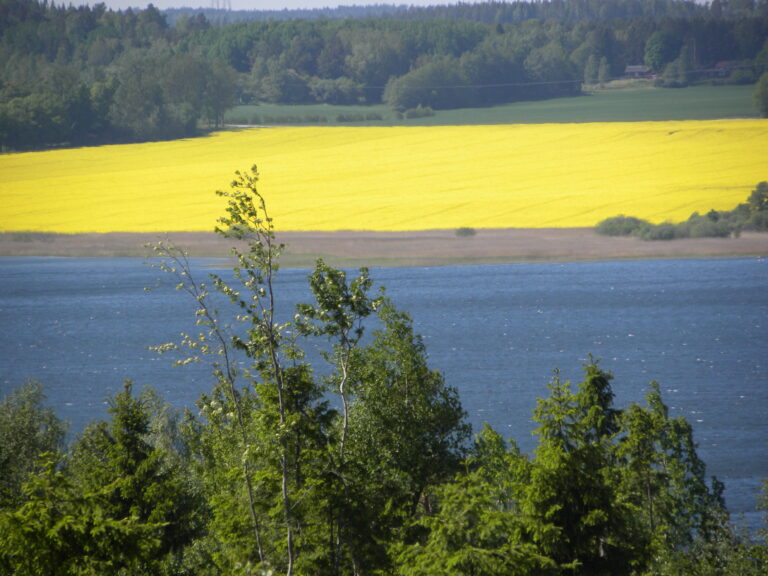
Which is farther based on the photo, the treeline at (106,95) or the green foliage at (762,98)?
the treeline at (106,95)

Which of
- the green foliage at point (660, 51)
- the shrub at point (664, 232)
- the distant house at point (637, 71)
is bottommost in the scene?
the shrub at point (664, 232)

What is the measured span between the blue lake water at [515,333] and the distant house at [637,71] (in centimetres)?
5805

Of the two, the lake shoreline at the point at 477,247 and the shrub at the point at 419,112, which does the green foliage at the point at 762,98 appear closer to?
the shrub at the point at 419,112

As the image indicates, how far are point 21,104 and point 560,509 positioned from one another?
297 ft

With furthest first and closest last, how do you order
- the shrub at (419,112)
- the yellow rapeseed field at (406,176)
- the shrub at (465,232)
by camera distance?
1. the shrub at (419,112)
2. the yellow rapeseed field at (406,176)
3. the shrub at (465,232)

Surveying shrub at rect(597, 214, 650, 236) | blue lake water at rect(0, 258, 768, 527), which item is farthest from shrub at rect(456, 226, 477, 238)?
shrub at rect(597, 214, 650, 236)

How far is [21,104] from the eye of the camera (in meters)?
93.4

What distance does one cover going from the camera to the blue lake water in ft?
106

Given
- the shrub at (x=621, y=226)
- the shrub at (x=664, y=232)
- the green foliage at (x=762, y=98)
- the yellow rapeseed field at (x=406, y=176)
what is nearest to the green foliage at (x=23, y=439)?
the yellow rapeseed field at (x=406, y=176)

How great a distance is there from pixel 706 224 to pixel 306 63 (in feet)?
216

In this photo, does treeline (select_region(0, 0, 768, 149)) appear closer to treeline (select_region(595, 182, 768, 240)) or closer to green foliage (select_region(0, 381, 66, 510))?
treeline (select_region(595, 182, 768, 240))

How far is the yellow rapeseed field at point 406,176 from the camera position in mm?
67875

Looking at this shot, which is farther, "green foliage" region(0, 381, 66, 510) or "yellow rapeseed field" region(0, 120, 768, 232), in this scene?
"yellow rapeseed field" region(0, 120, 768, 232)

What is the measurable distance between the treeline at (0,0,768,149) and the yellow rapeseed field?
4.81 meters
